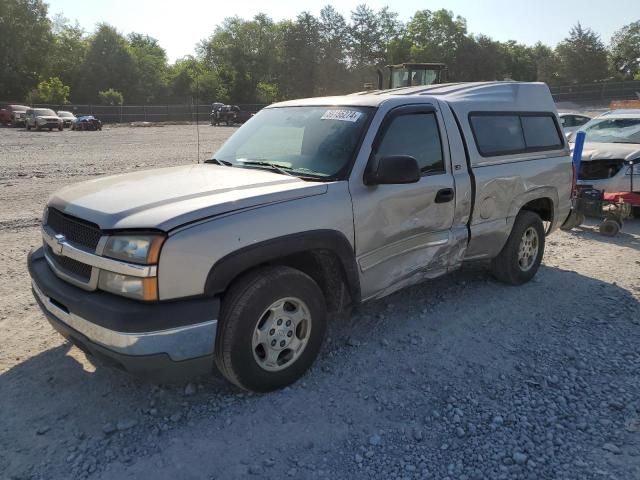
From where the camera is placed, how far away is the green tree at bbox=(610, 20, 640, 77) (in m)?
76.2

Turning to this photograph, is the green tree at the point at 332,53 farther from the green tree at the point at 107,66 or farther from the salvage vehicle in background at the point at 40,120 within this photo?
the salvage vehicle in background at the point at 40,120

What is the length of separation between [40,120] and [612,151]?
36.1m

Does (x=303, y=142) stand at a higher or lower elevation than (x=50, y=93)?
lower

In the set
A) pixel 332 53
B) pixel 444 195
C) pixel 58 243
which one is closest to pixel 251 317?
pixel 58 243

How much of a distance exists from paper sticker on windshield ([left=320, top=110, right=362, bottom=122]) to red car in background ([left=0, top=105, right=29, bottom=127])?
4137cm

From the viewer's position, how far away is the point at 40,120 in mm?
35094

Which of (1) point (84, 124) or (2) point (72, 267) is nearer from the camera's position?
(2) point (72, 267)

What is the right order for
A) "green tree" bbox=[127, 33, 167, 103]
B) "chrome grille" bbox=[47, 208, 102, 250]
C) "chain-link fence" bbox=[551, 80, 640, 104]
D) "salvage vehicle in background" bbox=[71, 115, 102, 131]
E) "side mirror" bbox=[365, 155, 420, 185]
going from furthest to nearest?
"green tree" bbox=[127, 33, 167, 103]
"chain-link fence" bbox=[551, 80, 640, 104]
"salvage vehicle in background" bbox=[71, 115, 102, 131]
"side mirror" bbox=[365, 155, 420, 185]
"chrome grille" bbox=[47, 208, 102, 250]

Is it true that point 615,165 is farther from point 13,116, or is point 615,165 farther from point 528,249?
point 13,116

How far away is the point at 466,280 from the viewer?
5.52 meters

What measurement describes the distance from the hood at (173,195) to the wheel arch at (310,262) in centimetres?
26

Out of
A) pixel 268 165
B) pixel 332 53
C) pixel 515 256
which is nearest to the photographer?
pixel 268 165

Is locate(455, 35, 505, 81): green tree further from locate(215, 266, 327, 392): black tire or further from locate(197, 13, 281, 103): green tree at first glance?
locate(215, 266, 327, 392): black tire

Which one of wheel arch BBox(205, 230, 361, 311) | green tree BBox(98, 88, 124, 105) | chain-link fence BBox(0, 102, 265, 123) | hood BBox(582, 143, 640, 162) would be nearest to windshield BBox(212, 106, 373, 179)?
wheel arch BBox(205, 230, 361, 311)
